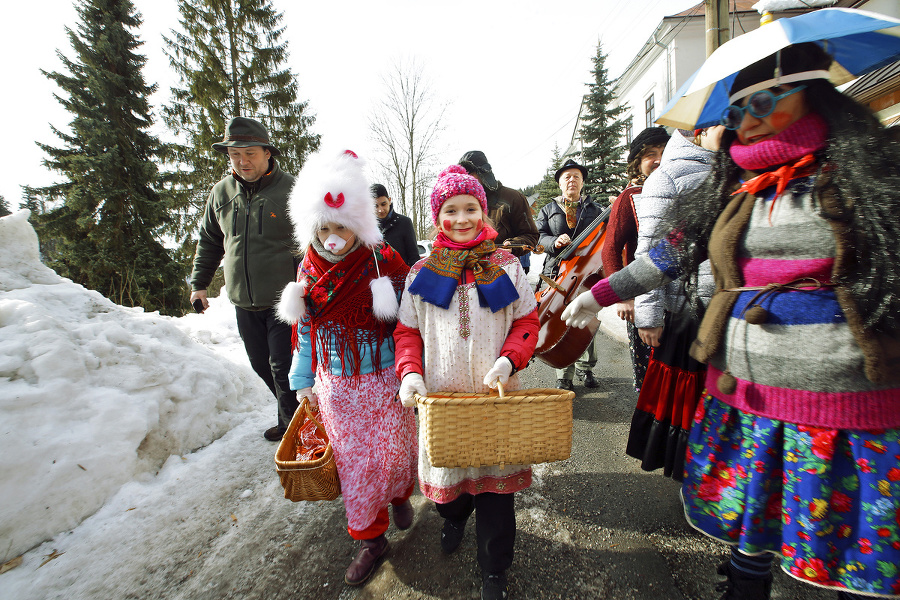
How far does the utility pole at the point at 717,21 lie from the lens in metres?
4.50

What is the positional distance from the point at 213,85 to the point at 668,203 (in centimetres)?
1325

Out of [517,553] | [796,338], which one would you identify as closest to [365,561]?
[517,553]

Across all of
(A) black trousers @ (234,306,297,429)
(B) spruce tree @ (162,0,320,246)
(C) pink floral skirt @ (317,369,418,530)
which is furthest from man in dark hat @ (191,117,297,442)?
(B) spruce tree @ (162,0,320,246)

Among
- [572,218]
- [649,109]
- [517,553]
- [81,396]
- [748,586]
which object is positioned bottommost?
[517,553]

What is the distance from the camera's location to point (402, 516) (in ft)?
7.42

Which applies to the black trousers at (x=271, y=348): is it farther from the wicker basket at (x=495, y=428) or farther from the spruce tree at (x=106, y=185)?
the spruce tree at (x=106, y=185)

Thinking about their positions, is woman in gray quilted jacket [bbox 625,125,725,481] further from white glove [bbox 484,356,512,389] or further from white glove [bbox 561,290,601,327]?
white glove [bbox 484,356,512,389]

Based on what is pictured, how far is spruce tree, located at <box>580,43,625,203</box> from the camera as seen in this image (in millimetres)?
19877

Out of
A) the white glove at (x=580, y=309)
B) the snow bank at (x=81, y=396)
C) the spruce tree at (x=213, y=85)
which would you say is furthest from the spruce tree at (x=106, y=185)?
the white glove at (x=580, y=309)

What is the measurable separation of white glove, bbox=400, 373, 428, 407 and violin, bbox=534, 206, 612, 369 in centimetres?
121

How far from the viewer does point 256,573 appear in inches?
78.8

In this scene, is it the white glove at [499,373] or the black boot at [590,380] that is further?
the black boot at [590,380]

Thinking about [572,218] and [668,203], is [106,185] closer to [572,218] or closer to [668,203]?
[572,218]

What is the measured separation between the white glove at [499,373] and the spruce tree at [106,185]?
12.4 metres
